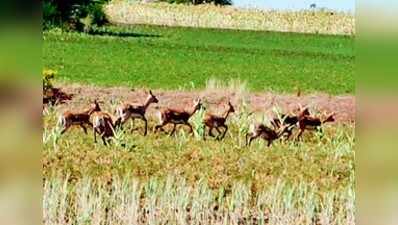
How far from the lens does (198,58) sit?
34.6 feet

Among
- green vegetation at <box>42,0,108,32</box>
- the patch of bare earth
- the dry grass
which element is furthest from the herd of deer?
the dry grass

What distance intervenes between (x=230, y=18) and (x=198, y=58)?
5.94 m

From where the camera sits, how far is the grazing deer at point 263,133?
3768 mm

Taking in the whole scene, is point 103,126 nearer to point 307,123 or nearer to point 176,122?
point 176,122

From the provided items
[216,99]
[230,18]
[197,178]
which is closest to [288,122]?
[197,178]

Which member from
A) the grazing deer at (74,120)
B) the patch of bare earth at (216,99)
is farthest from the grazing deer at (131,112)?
the patch of bare earth at (216,99)

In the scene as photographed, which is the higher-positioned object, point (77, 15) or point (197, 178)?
point (77, 15)

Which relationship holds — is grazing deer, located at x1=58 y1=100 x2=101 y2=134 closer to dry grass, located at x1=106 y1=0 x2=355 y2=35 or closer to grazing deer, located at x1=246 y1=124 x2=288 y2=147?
grazing deer, located at x1=246 y1=124 x2=288 y2=147

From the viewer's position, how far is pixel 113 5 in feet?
55.0

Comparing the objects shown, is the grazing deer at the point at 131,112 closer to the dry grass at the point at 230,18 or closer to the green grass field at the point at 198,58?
the green grass field at the point at 198,58

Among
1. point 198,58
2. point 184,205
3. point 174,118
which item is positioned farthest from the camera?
point 198,58
